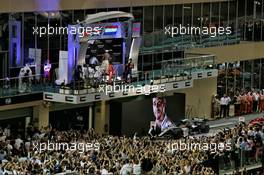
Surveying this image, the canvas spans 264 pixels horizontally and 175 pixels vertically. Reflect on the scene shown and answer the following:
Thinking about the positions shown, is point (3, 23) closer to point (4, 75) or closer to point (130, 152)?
point (4, 75)

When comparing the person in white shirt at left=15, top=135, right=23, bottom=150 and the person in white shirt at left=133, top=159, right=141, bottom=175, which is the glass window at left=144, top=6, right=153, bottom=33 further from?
the person in white shirt at left=133, top=159, right=141, bottom=175

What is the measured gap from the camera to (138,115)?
4591cm

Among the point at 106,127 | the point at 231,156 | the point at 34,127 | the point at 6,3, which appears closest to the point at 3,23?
the point at 6,3

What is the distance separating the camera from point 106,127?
145ft

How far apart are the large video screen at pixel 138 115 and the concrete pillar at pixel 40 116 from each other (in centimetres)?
545

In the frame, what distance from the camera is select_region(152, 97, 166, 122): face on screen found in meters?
45.0

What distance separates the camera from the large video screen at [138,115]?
44656 millimetres

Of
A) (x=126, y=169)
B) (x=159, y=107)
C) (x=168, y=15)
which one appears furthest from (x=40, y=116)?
(x=168, y=15)

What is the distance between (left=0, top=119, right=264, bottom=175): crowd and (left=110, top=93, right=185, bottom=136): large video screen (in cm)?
713

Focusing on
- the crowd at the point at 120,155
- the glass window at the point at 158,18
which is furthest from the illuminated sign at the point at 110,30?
the crowd at the point at 120,155

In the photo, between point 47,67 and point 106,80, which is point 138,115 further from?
point 47,67

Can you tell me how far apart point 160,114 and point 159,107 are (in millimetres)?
803

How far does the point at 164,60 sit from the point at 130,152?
711 inches

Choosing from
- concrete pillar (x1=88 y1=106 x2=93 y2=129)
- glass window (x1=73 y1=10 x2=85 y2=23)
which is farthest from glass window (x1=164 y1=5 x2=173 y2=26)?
concrete pillar (x1=88 y1=106 x2=93 y2=129)
